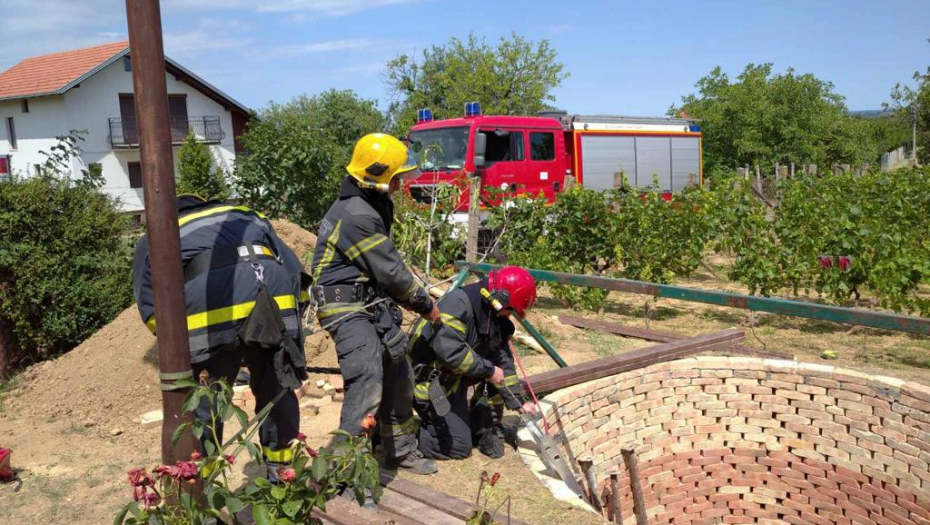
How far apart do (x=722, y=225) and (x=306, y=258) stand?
6.22 m

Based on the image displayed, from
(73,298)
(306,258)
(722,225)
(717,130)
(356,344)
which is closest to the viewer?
(356,344)

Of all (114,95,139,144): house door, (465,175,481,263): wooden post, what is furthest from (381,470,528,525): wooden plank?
(114,95,139,144): house door

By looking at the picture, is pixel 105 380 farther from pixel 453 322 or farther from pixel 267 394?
pixel 453 322

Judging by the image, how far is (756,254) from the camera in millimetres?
9805

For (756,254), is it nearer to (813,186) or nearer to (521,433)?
(813,186)

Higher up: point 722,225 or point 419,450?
point 722,225

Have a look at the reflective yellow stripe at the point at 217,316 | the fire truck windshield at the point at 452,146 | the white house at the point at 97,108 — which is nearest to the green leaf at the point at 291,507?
the reflective yellow stripe at the point at 217,316

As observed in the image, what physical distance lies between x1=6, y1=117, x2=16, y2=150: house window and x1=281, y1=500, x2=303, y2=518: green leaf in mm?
32914

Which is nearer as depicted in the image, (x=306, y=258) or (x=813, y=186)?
(x=306, y=258)

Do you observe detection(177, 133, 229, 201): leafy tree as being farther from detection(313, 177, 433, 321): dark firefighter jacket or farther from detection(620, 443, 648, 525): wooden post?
detection(620, 443, 648, 525): wooden post

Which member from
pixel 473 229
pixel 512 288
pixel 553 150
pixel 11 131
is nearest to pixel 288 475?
pixel 512 288

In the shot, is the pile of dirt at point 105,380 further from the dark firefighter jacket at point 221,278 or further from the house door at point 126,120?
the house door at point 126,120

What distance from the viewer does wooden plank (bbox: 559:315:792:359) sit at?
23.6 feet

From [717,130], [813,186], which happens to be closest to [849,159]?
[717,130]
